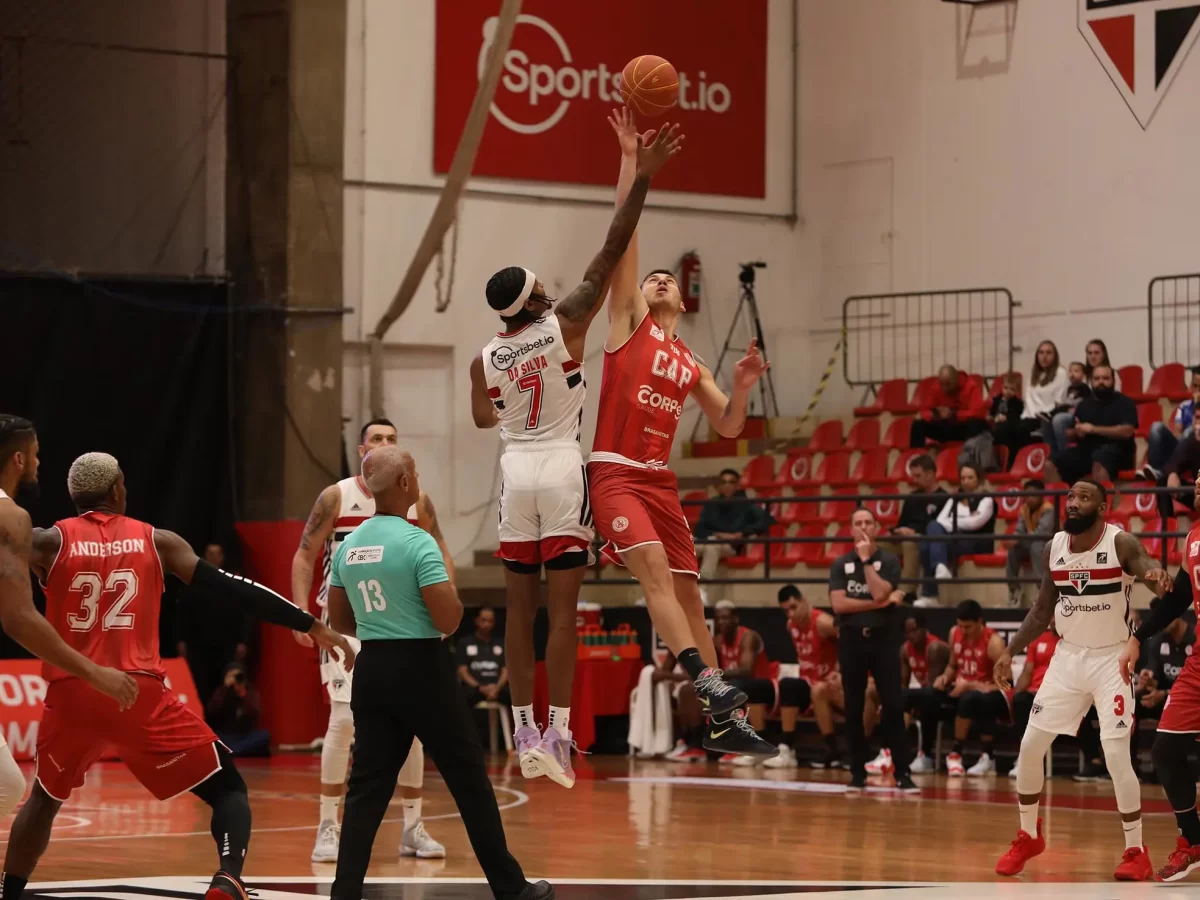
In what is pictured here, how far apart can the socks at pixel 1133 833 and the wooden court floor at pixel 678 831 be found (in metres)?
0.24

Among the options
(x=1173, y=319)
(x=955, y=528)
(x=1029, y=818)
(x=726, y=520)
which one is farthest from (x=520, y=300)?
(x=1173, y=319)

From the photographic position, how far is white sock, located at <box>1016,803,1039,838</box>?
9.74 m

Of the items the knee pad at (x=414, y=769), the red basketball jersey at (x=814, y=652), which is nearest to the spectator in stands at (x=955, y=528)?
the red basketball jersey at (x=814, y=652)

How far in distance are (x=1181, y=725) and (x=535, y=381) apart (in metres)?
4.21

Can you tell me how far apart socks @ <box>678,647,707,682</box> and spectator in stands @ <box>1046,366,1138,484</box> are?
33.1 feet

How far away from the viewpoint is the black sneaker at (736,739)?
7.28 m

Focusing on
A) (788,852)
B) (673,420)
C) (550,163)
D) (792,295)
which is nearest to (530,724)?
(673,420)

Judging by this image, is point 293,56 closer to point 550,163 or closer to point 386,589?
point 550,163

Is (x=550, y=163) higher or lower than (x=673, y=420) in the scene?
higher

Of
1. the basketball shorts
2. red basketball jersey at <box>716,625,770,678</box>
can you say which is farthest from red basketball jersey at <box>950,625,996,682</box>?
the basketball shorts

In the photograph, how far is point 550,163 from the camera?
21.6 meters

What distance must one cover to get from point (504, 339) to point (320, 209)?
1195cm

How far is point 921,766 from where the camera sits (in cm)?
1566

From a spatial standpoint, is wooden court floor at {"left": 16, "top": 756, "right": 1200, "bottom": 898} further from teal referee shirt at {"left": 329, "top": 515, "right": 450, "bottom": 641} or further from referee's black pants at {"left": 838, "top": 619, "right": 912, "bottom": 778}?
teal referee shirt at {"left": 329, "top": 515, "right": 450, "bottom": 641}
